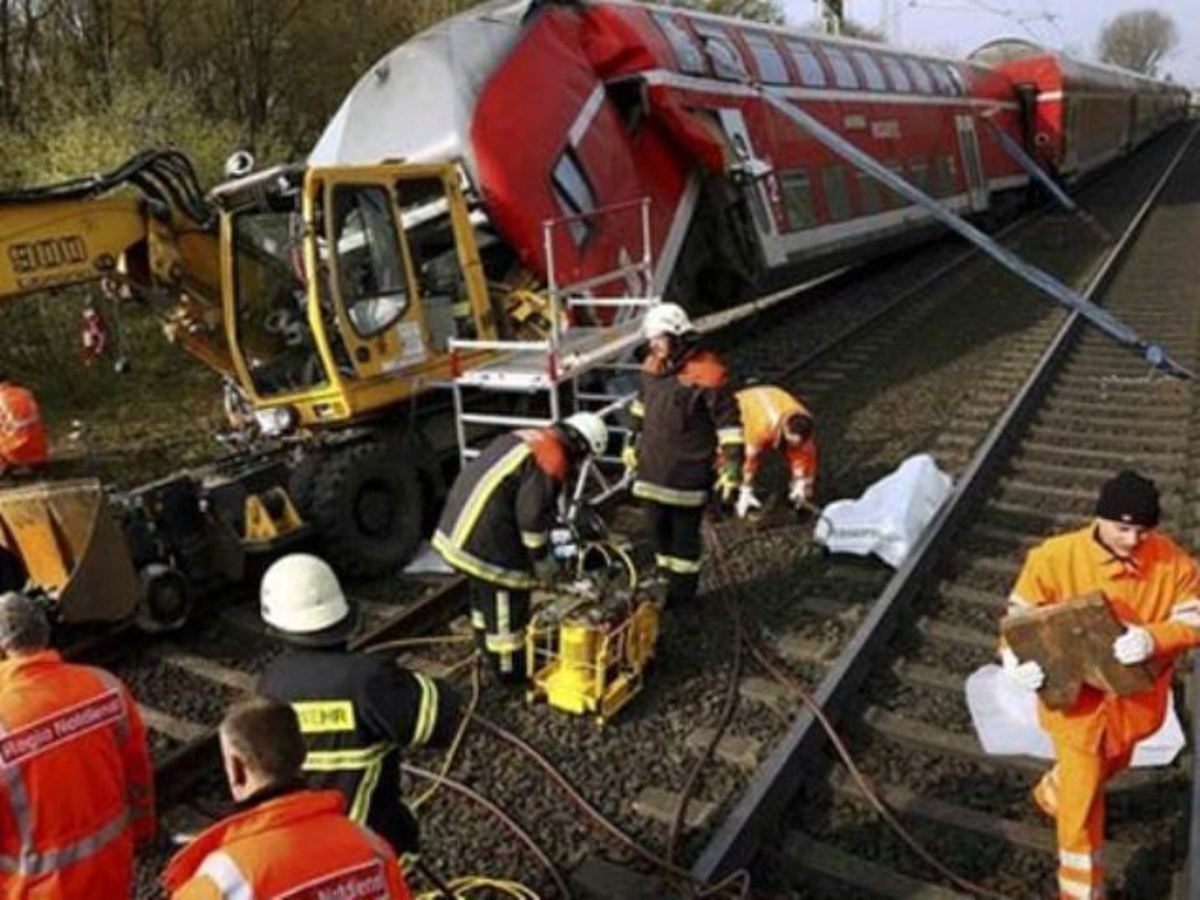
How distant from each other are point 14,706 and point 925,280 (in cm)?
1648

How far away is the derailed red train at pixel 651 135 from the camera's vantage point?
32.4 feet

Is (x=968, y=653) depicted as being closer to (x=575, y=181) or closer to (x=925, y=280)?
(x=575, y=181)

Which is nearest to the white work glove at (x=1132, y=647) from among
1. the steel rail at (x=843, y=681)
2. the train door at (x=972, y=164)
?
the steel rail at (x=843, y=681)

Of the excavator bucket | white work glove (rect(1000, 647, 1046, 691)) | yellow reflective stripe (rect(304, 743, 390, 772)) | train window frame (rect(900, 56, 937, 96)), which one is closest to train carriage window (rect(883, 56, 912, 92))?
train window frame (rect(900, 56, 937, 96))

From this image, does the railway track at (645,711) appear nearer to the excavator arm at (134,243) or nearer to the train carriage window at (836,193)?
the excavator arm at (134,243)

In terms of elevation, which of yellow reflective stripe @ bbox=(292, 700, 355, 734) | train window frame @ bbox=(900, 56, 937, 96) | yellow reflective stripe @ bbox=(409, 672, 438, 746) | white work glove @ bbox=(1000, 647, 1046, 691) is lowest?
white work glove @ bbox=(1000, 647, 1046, 691)

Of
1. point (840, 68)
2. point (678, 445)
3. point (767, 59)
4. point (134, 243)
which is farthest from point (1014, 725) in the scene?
point (840, 68)

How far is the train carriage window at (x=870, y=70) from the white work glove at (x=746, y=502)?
11.9 metres

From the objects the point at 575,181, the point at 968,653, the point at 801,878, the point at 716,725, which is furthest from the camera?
the point at 575,181

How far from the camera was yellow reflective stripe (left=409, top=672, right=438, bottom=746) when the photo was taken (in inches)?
144

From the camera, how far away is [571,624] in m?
5.65

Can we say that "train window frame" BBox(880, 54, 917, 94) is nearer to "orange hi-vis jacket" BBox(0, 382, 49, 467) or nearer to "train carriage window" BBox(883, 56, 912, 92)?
"train carriage window" BBox(883, 56, 912, 92)

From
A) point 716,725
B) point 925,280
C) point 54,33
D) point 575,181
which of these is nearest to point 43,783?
point 716,725

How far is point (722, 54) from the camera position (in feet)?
43.7
